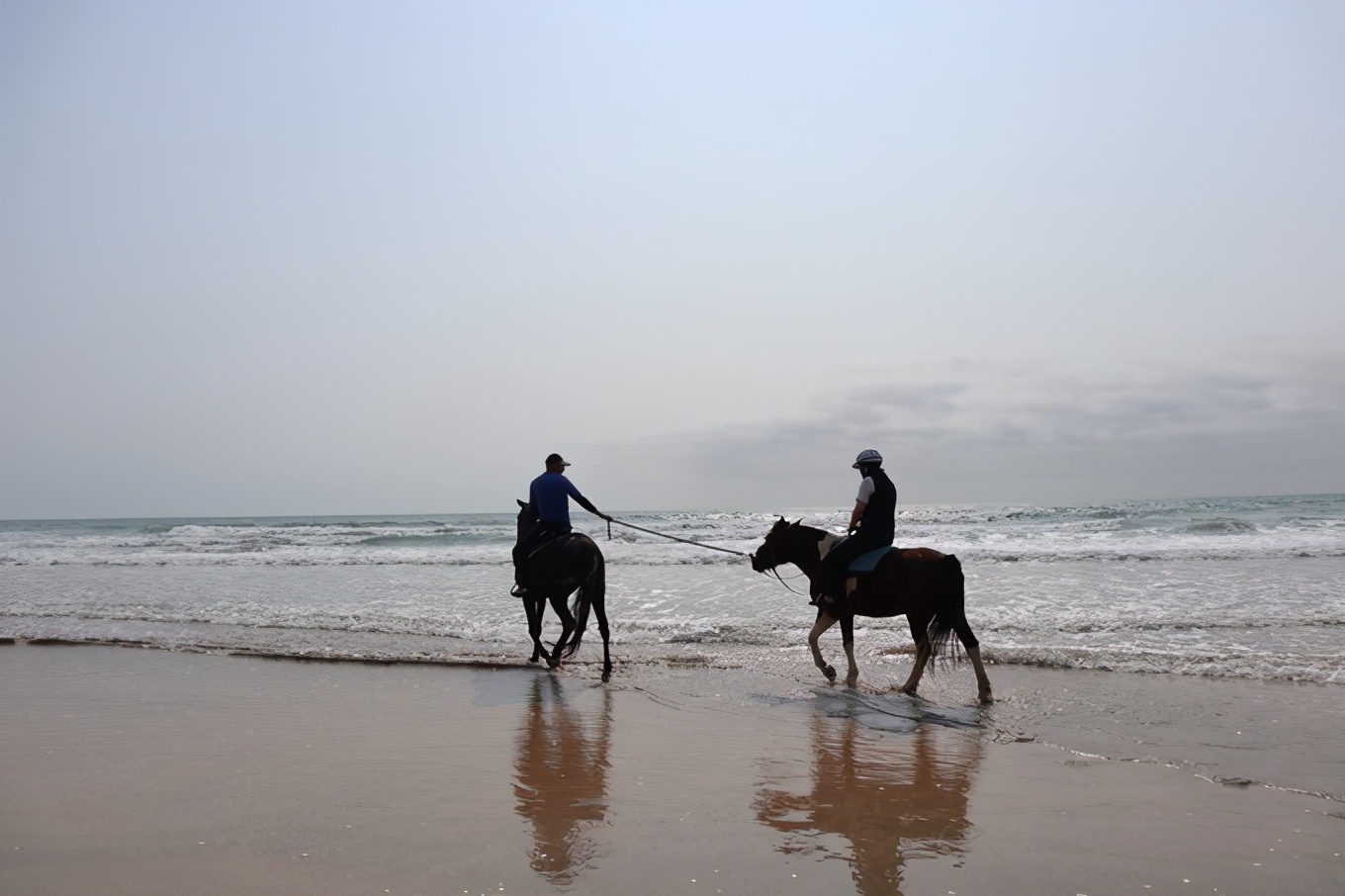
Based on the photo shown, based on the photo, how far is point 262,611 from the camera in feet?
44.8

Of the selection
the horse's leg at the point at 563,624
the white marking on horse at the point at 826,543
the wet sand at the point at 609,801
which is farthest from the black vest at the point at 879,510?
the horse's leg at the point at 563,624

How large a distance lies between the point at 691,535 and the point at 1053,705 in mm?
31129

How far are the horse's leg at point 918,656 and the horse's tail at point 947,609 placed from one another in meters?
0.04

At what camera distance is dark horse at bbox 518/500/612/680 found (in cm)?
906

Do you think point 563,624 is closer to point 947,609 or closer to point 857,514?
point 857,514

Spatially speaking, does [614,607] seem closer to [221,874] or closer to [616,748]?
[616,748]

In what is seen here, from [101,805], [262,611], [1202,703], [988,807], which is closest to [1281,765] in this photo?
[1202,703]

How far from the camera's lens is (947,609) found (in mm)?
8039

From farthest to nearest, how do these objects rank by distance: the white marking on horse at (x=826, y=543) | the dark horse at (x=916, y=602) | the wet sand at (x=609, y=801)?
the white marking on horse at (x=826, y=543)
the dark horse at (x=916, y=602)
the wet sand at (x=609, y=801)

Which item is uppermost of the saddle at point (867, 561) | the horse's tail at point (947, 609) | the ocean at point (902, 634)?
the saddle at point (867, 561)

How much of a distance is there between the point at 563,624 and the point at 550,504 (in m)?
1.26

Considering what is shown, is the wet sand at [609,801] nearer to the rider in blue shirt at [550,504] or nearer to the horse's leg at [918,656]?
the horse's leg at [918,656]

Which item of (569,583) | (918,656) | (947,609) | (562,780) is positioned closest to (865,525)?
(947,609)

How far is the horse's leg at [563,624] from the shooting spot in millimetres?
9086
